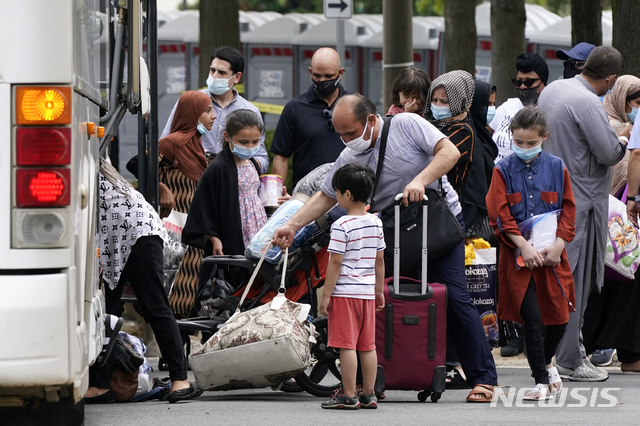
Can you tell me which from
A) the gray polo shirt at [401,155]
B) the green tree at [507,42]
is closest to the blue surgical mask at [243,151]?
the gray polo shirt at [401,155]

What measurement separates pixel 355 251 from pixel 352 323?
378 millimetres

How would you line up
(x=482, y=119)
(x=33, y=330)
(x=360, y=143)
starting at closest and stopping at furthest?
(x=33, y=330) → (x=360, y=143) → (x=482, y=119)

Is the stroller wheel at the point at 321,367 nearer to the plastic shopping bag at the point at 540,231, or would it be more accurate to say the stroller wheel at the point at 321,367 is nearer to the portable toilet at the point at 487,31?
the plastic shopping bag at the point at 540,231

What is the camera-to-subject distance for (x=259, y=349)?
6121mm

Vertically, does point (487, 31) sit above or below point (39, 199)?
above

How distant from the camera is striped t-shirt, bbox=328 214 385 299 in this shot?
607 centimetres

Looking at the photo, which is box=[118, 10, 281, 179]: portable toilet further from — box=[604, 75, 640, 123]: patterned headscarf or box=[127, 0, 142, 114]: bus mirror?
Answer: box=[127, 0, 142, 114]: bus mirror

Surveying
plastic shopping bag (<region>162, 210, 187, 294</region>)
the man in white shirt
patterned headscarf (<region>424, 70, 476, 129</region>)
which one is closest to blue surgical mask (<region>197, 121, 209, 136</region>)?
the man in white shirt

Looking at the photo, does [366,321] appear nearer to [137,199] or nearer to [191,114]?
[137,199]

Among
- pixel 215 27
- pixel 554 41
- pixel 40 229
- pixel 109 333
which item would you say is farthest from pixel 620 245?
pixel 554 41

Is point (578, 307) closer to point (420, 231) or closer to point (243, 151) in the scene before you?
point (420, 231)

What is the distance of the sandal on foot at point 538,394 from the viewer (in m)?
→ 6.54

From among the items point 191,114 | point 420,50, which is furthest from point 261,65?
point 191,114

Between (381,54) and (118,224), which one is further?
(381,54)
